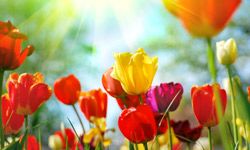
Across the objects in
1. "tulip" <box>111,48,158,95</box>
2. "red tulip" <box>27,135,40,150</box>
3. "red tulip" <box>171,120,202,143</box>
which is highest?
"tulip" <box>111,48,158,95</box>

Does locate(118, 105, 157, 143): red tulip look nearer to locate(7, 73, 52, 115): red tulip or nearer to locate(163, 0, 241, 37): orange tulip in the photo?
locate(7, 73, 52, 115): red tulip

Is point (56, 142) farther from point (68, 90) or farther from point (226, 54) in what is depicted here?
point (226, 54)

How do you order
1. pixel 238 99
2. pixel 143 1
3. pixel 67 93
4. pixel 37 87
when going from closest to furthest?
pixel 238 99 → pixel 37 87 → pixel 67 93 → pixel 143 1

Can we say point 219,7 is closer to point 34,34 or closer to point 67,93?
point 67,93

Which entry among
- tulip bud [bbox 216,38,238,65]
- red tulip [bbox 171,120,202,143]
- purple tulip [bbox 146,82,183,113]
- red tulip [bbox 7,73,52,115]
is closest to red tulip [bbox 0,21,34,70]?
red tulip [bbox 7,73,52,115]

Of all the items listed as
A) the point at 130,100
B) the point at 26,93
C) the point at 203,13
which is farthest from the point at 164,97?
the point at 203,13

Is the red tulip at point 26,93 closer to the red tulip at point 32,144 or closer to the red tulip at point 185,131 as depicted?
the red tulip at point 32,144

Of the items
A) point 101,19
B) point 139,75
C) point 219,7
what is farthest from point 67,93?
point 101,19
